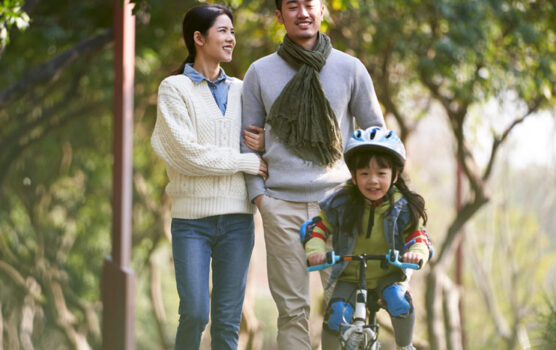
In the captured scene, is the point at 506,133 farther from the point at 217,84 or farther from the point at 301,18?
the point at 301,18

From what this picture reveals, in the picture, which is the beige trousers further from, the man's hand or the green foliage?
the green foliage

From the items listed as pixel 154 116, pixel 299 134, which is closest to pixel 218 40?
pixel 299 134

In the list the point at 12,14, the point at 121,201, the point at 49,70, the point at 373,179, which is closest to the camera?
the point at 373,179

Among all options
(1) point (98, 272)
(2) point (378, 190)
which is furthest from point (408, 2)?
(1) point (98, 272)

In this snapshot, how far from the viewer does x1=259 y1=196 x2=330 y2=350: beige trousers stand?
408cm

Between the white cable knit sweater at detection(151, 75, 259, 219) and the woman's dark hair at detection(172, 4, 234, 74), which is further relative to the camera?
the woman's dark hair at detection(172, 4, 234, 74)

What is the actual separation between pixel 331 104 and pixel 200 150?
0.69 metres

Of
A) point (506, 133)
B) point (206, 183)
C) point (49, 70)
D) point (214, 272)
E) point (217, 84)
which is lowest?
point (214, 272)

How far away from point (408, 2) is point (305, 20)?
586 cm

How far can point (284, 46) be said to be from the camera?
13.7ft

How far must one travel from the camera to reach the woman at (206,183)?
418 cm

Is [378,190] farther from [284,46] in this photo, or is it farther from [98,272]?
[98,272]

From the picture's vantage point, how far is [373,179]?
3643 mm

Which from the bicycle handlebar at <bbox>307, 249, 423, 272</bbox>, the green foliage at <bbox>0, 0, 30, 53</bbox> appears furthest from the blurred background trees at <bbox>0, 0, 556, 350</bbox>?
the bicycle handlebar at <bbox>307, 249, 423, 272</bbox>
